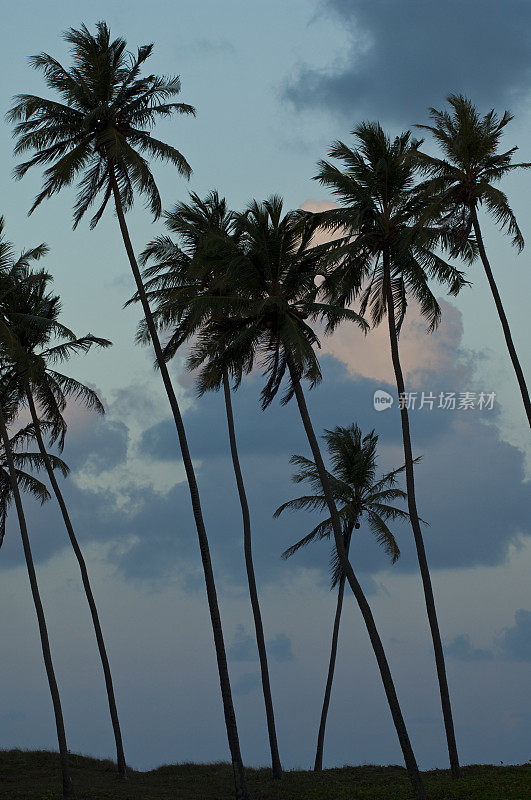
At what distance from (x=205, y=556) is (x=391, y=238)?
12.3m

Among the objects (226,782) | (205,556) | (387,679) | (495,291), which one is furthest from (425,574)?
(226,782)

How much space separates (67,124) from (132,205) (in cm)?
323

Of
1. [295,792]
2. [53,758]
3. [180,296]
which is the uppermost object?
[180,296]

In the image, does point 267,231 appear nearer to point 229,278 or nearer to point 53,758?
point 229,278

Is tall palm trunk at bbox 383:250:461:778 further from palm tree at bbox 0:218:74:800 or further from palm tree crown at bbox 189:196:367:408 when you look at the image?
palm tree at bbox 0:218:74:800

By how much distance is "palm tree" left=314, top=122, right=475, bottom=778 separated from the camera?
1198 inches

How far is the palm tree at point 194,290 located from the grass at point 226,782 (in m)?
2.92

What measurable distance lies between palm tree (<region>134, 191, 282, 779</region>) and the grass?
9.58 ft

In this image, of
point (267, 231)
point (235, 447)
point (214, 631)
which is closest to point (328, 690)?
point (235, 447)

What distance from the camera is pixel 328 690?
4100 cm

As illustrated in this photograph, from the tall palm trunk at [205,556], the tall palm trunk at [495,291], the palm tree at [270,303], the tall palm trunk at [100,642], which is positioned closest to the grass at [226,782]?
the tall palm trunk at [100,642]

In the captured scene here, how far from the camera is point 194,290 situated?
120 ft

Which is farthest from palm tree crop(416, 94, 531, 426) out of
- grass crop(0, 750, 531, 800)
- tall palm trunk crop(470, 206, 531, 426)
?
grass crop(0, 750, 531, 800)

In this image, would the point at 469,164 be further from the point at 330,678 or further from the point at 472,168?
the point at 330,678
